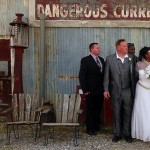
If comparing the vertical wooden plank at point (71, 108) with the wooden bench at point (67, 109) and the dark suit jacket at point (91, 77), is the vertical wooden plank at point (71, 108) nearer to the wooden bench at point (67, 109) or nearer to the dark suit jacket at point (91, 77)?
the wooden bench at point (67, 109)

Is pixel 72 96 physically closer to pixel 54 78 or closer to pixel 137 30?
pixel 54 78

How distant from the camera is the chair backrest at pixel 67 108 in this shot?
7961 mm

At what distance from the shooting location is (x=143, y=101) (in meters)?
7.66

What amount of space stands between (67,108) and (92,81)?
73cm

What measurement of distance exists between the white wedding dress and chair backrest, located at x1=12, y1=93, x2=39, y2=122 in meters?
2.06

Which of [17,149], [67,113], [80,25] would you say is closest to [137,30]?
[80,25]

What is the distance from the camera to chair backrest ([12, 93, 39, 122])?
8288 millimetres

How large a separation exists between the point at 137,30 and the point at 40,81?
258cm

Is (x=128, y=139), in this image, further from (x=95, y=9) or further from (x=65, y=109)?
(x=95, y=9)

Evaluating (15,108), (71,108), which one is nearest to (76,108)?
(71,108)

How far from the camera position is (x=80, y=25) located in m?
9.69

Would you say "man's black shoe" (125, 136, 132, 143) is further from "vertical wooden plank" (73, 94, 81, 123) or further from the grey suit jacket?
"vertical wooden plank" (73, 94, 81, 123)

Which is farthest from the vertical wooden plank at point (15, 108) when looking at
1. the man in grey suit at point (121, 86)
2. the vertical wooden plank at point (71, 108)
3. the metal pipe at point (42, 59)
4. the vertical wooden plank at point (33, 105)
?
the man in grey suit at point (121, 86)

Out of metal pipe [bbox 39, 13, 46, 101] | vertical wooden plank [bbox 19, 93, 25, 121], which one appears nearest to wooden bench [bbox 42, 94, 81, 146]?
vertical wooden plank [bbox 19, 93, 25, 121]
